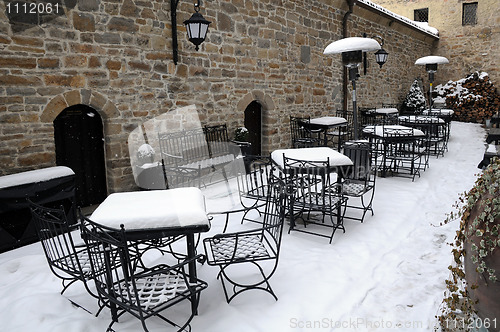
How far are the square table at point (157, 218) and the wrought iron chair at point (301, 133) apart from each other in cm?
629

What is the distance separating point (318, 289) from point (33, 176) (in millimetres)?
3421

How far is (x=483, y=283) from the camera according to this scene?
2.34m

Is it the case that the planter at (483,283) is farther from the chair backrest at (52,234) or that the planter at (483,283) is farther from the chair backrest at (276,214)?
the chair backrest at (52,234)

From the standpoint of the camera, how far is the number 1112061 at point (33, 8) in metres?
4.68

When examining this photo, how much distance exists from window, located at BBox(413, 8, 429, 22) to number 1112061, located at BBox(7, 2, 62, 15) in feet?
62.1

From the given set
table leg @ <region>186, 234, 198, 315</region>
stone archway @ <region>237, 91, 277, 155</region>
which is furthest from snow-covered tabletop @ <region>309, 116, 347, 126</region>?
table leg @ <region>186, 234, 198, 315</region>

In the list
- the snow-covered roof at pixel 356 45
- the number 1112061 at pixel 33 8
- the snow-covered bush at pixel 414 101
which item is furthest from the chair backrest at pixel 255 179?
the snow-covered bush at pixel 414 101

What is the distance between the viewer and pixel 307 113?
10.1 metres

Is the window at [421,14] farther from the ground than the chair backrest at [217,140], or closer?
farther from the ground

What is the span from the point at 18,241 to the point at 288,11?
7.39 metres

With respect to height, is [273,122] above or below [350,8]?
below

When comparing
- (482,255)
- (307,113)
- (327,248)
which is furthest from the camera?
(307,113)

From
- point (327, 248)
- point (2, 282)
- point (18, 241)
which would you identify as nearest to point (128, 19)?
point (18, 241)

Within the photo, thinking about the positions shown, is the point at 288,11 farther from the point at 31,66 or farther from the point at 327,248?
the point at 327,248
